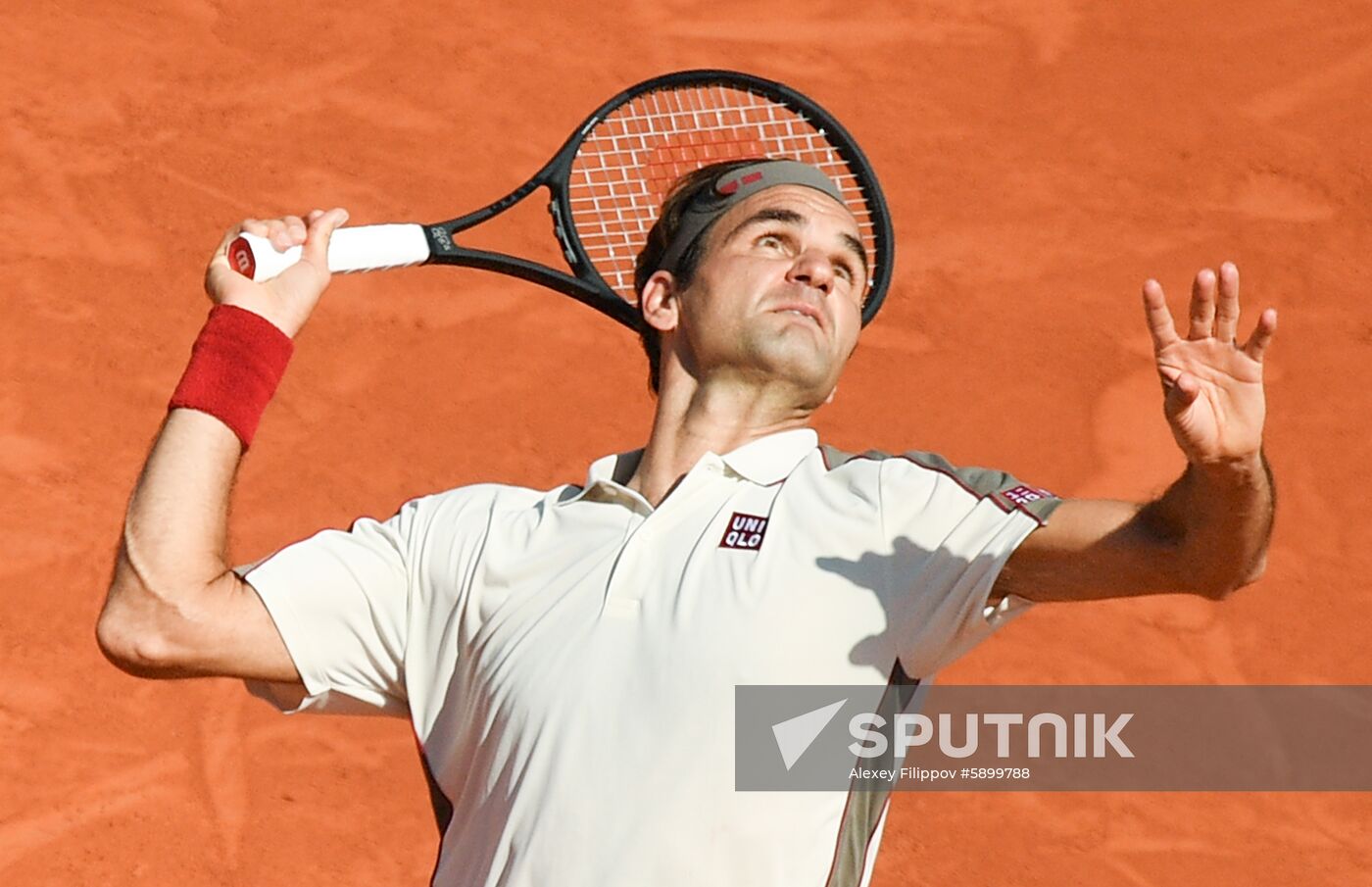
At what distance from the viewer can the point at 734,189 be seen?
4.47 meters

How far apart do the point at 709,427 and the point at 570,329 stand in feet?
11.6

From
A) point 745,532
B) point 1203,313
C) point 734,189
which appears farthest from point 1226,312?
point 734,189

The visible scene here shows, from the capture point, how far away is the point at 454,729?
12.0 ft

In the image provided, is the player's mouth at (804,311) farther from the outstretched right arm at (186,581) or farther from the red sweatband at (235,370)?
the outstretched right arm at (186,581)

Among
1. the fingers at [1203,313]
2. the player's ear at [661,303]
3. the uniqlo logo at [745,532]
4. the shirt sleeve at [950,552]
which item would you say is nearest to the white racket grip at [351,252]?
the player's ear at [661,303]

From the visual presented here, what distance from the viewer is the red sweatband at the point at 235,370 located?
12.2 feet

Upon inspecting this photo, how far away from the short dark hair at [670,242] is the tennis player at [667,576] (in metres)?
0.24

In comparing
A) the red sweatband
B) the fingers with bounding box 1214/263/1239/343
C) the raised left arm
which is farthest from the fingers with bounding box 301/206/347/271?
the fingers with bounding box 1214/263/1239/343

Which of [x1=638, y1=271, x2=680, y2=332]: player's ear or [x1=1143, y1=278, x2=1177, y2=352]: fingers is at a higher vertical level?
[x1=638, y1=271, x2=680, y2=332]: player's ear

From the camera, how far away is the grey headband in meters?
4.43

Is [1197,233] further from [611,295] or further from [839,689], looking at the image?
[839,689]

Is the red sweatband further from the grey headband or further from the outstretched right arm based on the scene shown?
the grey headband

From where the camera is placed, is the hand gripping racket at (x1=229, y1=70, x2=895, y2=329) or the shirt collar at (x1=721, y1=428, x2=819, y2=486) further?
the hand gripping racket at (x1=229, y1=70, x2=895, y2=329)

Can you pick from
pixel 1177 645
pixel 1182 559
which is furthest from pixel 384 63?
pixel 1182 559
